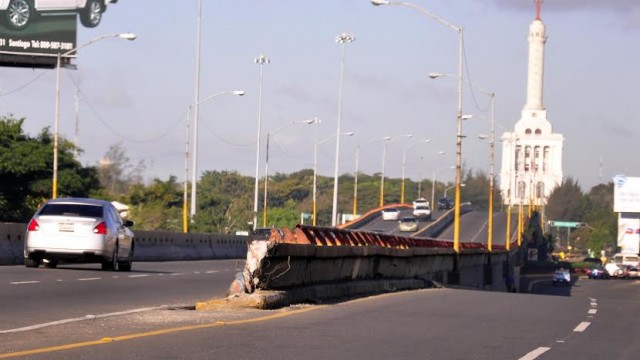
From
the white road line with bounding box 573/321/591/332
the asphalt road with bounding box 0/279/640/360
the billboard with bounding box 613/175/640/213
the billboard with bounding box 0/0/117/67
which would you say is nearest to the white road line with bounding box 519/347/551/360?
the asphalt road with bounding box 0/279/640/360

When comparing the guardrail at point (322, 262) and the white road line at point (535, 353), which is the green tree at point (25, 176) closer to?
the guardrail at point (322, 262)

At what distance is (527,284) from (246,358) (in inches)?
4129

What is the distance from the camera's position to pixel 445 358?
1345cm

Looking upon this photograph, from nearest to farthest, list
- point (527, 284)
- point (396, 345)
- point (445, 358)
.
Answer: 1. point (445, 358)
2. point (396, 345)
3. point (527, 284)

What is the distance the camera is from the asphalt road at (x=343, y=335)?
13039 millimetres

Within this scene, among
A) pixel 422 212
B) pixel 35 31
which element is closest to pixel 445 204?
pixel 422 212

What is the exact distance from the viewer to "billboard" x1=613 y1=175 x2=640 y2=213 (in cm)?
17100

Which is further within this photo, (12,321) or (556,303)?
(556,303)

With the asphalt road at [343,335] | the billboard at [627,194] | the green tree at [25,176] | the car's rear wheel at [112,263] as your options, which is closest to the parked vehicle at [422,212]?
the billboard at [627,194]

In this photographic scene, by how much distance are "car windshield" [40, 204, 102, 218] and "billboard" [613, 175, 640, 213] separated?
14726cm

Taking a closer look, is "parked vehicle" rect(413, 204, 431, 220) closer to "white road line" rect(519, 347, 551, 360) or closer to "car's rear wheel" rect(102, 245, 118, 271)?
"car's rear wheel" rect(102, 245, 118, 271)

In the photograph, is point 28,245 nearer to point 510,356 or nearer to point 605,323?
point 605,323

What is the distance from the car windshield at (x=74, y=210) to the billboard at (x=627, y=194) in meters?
147

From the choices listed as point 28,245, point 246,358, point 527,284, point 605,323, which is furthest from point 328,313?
point 527,284
